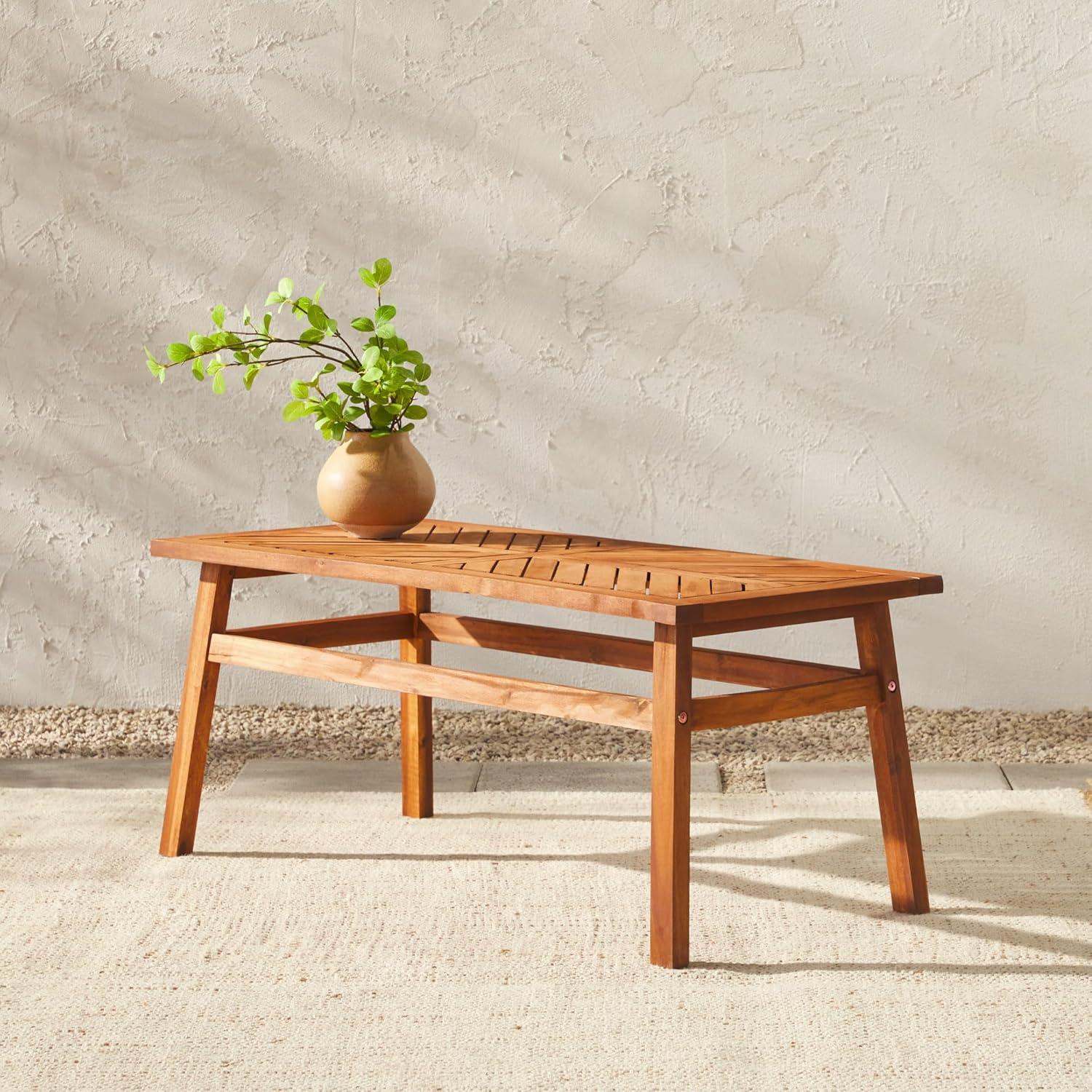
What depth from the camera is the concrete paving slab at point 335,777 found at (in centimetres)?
312

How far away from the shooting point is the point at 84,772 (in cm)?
331

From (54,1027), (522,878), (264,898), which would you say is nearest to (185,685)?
(264,898)

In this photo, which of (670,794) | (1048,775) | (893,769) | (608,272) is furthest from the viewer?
(608,272)

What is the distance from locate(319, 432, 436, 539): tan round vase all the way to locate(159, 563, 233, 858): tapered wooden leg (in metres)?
0.24

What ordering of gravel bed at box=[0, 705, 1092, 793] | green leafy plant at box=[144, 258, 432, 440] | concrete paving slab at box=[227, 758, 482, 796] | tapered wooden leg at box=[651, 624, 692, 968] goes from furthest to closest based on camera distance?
gravel bed at box=[0, 705, 1092, 793] → concrete paving slab at box=[227, 758, 482, 796] → green leafy plant at box=[144, 258, 432, 440] → tapered wooden leg at box=[651, 624, 692, 968]

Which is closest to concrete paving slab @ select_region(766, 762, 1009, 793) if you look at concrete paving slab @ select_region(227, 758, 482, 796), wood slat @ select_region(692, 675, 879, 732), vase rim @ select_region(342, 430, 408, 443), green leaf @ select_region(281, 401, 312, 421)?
concrete paving slab @ select_region(227, 758, 482, 796)

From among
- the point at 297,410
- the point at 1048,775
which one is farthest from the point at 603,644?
the point at 1048,775

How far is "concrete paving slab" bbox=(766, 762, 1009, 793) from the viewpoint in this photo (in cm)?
314

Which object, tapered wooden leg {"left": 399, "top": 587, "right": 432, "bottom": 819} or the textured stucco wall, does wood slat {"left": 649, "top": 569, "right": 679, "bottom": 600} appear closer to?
tapered wooden leg {"left": 399, "top": 587, "right": 432, "bottom": 819}

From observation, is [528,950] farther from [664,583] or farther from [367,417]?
[367,417]

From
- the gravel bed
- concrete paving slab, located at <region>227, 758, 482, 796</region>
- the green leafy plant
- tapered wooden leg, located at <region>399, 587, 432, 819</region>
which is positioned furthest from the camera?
the gravel bed

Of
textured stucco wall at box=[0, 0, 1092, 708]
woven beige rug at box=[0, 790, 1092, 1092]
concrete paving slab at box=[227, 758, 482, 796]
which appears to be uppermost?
textured stucco wall at box=[0, 0, 1092, 708]

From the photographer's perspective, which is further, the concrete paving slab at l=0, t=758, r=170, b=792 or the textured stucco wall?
the textured stucco wall

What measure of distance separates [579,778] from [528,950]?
109 cm
